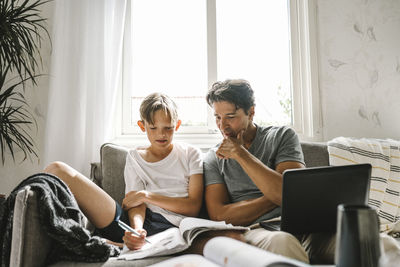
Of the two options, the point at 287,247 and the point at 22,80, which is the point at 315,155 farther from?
the point at 22,80

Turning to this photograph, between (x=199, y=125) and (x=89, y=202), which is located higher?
(x=199, y=125)

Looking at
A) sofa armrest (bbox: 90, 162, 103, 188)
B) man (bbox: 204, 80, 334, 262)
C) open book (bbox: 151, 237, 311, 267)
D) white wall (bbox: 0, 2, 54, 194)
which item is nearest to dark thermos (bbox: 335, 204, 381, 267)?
open book (bbox: 151, 237, 311, 267)

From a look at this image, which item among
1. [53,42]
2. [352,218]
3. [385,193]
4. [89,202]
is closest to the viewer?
[352,218]

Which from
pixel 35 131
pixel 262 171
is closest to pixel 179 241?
pixel 262 171

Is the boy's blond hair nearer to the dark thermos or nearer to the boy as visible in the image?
the boy

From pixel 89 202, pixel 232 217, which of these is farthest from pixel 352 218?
pixel 89 202

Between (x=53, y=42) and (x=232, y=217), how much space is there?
5.09 ft

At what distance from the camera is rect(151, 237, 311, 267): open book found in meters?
0.48

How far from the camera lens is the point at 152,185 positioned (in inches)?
62.8

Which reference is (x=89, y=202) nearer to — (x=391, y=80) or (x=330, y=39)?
(x=330, y=39)

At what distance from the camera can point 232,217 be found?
4.59 ft

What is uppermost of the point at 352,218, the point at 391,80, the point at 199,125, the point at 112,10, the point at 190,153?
the point at 112,10

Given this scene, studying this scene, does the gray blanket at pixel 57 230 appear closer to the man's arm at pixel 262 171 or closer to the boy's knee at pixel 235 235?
the boy's knee at pixel 235 235

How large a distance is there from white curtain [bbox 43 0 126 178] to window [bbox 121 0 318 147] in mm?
268
